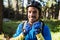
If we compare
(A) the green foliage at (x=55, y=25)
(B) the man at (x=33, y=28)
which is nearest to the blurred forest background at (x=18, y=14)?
(A) the green foliage at (x=55, y=25)

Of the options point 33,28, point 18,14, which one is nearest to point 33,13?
point 33,28

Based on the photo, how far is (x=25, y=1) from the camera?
7.88 ft

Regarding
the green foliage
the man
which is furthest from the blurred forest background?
the man

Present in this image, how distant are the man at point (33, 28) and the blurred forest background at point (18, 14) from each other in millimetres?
247

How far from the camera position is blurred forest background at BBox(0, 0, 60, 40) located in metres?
2.37

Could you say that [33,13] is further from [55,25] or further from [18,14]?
[55,25]

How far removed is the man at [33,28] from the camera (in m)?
2.07

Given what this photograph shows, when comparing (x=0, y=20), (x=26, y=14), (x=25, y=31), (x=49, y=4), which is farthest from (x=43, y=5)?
(x=0, y=20)

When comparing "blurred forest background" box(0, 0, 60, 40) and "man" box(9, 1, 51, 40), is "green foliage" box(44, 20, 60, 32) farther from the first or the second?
"man" box(9, 1, 51, 40)

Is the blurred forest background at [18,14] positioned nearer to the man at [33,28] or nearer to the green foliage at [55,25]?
the green foliage at [55,25]

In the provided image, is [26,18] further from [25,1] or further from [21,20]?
[25,1]

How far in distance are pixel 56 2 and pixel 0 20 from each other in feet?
2.73

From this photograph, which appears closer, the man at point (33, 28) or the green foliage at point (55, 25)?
the man at point (33, 28)

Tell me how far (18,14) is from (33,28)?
42 centimetres
